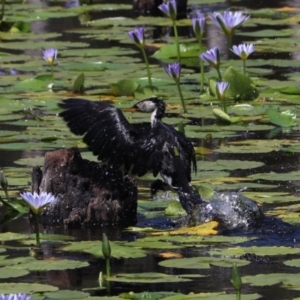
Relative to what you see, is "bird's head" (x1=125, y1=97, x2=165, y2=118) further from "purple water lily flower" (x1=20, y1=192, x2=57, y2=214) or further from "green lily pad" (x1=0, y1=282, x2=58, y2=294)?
"green lily pad" (x1=0, y1=282, x2=58, y2=294)

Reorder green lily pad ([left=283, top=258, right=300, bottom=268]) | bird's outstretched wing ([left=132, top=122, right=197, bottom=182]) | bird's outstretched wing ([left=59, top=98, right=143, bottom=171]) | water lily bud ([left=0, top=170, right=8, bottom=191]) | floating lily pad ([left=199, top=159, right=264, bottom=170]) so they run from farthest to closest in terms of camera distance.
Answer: floating lily pad ([left=199, top=159, right=264, bottom=170]) → bird's outstretched wing ([left=59, top=98, right=143, bottom=171]) → bird's outstretched wing ([left=132, top=122, right=197, bottom=182]) → water lily bud ([left=0, top=170, right=8, bottom=191]) → green lily pad ([left=283, top=258, right=300, bottom=268])

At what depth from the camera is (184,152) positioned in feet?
21.5

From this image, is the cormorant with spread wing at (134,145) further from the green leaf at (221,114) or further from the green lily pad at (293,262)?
the green leaf at (221,114)

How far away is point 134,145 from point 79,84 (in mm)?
3208

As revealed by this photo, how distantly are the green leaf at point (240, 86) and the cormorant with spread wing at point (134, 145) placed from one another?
107 inches

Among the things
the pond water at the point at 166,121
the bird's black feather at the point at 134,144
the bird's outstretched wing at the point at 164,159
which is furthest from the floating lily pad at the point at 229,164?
the bird's outstretched wing at the point at 164,159

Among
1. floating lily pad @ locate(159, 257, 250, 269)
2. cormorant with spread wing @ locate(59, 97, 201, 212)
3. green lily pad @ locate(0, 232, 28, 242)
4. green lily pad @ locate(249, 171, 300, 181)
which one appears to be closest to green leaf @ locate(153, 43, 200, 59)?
green lily pad @ locate(249, 171, 300, 181)

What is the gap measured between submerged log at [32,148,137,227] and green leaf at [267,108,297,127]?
242 cm

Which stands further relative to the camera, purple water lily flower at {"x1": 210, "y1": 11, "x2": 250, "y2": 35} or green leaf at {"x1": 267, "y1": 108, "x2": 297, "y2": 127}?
purple water lily flower at {"x1": 210, "y1": 11, "x2": 250, "y2": 35}

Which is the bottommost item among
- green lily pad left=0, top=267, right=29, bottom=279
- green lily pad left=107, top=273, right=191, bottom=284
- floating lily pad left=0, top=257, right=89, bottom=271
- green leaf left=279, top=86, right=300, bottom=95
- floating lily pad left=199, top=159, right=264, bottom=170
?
floating lily pad left=199, top=159, right=264, bottom=170

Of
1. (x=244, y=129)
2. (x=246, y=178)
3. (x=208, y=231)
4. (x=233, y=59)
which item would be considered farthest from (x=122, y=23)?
(x=208, y=231)

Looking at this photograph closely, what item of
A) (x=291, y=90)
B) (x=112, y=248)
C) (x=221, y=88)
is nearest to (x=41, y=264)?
(x=112, y=248)

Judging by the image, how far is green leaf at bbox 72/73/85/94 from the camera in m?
9.60

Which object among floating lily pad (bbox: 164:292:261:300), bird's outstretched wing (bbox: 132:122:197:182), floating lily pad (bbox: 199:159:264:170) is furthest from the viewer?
floating lily pad (bbox: 199:159:264:170)
